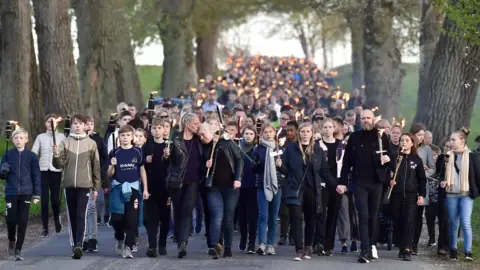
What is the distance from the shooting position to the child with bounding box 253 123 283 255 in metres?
16.7

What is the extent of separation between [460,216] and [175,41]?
33.3 m

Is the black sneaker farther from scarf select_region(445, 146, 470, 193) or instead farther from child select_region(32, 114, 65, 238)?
child select_region(32, 114, 65, 238)

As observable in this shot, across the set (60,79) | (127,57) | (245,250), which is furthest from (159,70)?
(245,250)

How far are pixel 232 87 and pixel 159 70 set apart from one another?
64057 mm

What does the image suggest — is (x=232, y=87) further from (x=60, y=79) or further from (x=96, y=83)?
(x=60, y=79)

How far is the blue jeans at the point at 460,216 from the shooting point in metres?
16.4

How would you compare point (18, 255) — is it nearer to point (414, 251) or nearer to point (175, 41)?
point (414, 251)

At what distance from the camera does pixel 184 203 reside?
16.3m

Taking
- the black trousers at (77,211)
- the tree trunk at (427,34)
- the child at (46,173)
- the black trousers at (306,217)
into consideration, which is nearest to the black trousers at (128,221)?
the black trousers at (77,211)

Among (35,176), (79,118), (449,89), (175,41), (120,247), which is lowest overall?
(120,247)

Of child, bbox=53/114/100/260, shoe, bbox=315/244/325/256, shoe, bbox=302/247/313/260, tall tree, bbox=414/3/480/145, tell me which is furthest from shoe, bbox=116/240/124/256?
tall tree, bbox=414/3/480/145

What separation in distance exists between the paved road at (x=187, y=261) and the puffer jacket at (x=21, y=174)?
84 cm

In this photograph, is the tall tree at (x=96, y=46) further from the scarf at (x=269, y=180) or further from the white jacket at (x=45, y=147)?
the scarf at (x=269, y=180)

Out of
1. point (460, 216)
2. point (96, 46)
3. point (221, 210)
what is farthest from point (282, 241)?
point (96, 46)
